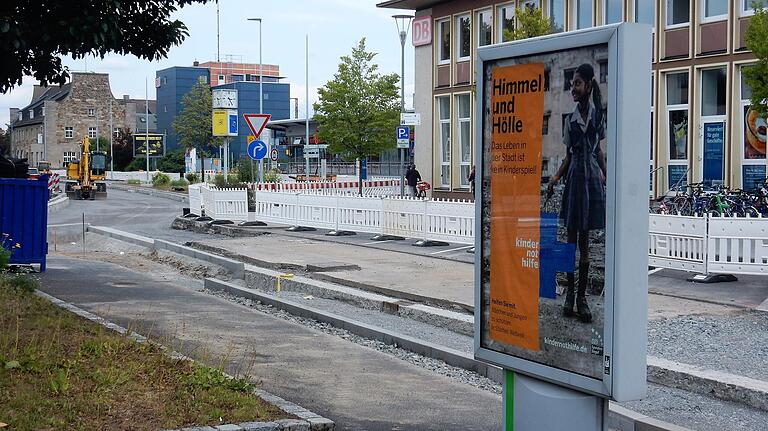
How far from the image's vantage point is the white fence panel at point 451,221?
67.4 feet

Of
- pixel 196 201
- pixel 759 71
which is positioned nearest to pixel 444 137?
pixel 196 201

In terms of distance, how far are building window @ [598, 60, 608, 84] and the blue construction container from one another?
1367 centimetres

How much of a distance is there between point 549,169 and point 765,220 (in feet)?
36.5

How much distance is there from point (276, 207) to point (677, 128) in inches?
465

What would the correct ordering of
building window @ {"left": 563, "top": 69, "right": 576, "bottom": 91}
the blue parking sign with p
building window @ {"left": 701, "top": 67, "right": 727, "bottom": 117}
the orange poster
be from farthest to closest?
1. the blue parking sign with p
2. building window @ {"left": 701, "top": 67, "right": 727, "bottom": 117}
3. the orange poster
4. building window @ {"left": 563, "top": 69, "right": 576, "bottom": 91}

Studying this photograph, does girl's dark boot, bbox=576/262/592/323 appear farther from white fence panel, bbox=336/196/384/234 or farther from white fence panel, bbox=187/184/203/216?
white fence panel, bbox=187/184/203/216

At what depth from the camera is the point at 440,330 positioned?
11672 mm

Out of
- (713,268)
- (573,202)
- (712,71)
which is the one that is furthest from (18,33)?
(712,71)

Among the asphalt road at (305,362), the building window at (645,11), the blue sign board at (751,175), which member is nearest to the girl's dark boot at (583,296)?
the asphalt road at (305,362)

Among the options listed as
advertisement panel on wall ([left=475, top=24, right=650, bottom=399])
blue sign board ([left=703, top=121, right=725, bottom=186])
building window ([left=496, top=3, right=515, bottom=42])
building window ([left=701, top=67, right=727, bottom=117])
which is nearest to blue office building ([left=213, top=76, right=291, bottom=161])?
building window ([left=496, top=3, right=515, bottom=42])

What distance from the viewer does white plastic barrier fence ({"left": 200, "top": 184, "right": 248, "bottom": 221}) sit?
30.1 m

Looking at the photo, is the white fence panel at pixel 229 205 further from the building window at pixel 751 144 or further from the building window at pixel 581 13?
the building window at pixel 751 144

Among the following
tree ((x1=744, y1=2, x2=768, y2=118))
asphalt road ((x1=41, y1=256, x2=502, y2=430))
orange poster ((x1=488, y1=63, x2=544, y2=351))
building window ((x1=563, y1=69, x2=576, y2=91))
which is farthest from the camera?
tree ((x1=744, y1=2, x2=768, y2=118))

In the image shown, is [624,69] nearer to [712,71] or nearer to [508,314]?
[508,314]
